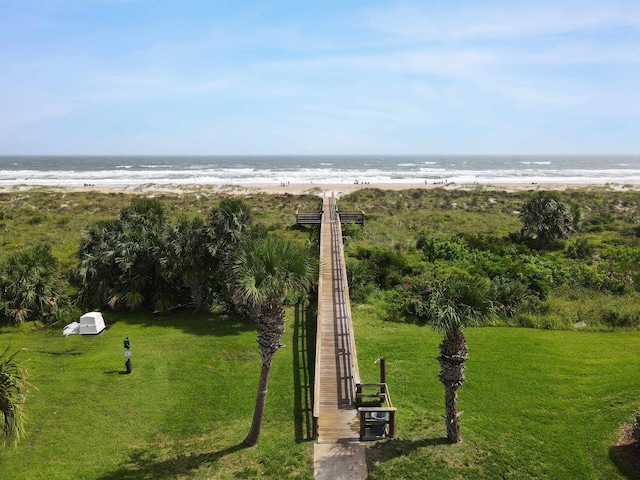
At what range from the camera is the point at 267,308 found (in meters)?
10.4

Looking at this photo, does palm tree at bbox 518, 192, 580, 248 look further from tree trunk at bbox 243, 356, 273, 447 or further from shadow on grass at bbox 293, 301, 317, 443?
tree trunk at bbox 243, 356, 273, 447

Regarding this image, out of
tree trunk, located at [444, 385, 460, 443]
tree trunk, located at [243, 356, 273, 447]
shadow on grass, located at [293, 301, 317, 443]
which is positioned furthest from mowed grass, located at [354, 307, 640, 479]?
tree trunk, located at [243, 356, 273, 447]

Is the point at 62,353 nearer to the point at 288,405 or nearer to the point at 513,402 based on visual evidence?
the point at 288,405

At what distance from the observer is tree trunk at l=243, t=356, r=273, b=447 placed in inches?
420

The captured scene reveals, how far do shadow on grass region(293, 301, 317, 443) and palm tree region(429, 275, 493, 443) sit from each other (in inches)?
172

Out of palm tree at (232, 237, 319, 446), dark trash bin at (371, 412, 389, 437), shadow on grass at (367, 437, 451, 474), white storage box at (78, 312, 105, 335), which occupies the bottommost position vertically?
shadow on grass at (367, 437, 451, 474)

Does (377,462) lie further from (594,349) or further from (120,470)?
(594,349)

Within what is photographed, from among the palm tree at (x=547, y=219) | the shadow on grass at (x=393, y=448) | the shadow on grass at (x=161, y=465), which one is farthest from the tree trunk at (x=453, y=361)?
the palm tree at (x=547, y=219)

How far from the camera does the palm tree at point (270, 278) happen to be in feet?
31.7

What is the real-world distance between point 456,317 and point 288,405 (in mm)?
6514

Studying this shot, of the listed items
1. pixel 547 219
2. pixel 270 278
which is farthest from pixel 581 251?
pixel 270 278

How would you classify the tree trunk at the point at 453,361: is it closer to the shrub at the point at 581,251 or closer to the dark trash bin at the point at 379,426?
the dark trash bin at the point at 379,426

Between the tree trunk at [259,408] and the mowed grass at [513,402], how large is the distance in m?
3.13

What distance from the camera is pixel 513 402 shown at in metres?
12.8
